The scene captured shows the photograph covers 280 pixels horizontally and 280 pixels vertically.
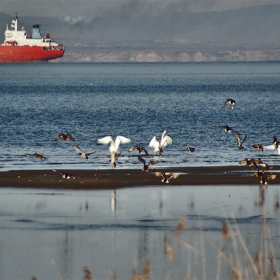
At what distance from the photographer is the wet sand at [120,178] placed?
17.0 m

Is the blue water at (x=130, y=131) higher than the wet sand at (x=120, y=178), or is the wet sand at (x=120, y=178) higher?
the blue water at (x=130, y=131)

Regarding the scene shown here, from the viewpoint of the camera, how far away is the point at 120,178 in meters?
17.9

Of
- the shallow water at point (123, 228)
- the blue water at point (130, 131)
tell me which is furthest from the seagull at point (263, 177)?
the blue water at point (130, 131)

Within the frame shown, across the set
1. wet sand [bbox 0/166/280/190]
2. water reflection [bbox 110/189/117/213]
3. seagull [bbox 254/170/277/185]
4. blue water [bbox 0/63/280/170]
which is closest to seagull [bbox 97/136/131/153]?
wet sand [bbox 0/166/280/190]

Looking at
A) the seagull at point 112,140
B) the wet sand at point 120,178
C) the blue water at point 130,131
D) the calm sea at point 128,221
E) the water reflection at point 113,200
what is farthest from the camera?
the blue water at point 130,131

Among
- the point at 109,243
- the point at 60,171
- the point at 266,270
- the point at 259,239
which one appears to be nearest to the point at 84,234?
the point at 109,243

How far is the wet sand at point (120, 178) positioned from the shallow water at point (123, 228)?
0.71 m

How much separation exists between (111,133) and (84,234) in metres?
24.1

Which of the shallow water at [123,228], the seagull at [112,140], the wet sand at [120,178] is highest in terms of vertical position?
the seagull at [112,140]

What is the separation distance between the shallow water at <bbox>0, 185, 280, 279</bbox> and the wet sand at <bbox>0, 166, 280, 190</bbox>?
0.71m

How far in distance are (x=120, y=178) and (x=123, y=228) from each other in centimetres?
585

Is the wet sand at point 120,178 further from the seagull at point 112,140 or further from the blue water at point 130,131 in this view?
the blue water at point 130,131

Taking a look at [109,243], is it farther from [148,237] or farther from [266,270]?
[266,270]

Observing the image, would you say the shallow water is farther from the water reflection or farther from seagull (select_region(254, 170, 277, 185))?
seagull (select_region(254, 170, 277, 185))
